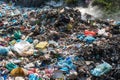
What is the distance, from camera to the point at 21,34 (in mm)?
7852

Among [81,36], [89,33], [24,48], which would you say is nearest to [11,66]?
[24,48]

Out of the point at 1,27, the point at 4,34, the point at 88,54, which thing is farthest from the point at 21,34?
the point at 88,54

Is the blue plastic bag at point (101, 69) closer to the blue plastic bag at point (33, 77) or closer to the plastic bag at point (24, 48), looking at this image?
the blue plastic bag at point (33, 77)

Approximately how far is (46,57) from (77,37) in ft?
4.43

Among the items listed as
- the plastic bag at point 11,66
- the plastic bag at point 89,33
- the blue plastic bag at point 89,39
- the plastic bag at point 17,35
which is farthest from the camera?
the plastic bag at point 17,35

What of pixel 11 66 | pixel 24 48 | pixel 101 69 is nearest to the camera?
pixel 101 69

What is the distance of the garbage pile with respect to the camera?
5785mm

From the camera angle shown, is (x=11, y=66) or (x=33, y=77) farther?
(x=11, y=66)

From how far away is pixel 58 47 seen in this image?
7023mm

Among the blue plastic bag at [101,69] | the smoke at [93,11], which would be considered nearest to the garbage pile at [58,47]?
the blue plastic bag at [101,69]

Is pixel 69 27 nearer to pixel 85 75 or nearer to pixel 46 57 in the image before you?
pixel 46 57

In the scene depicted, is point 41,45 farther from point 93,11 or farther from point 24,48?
point 93,11

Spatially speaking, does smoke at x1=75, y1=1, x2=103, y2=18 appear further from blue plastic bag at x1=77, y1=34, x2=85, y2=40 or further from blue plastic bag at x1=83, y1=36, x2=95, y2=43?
blue plastic bag at x1=83, y1=36, x2=95, y2=43

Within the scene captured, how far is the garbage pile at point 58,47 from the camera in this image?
5.79 meters
